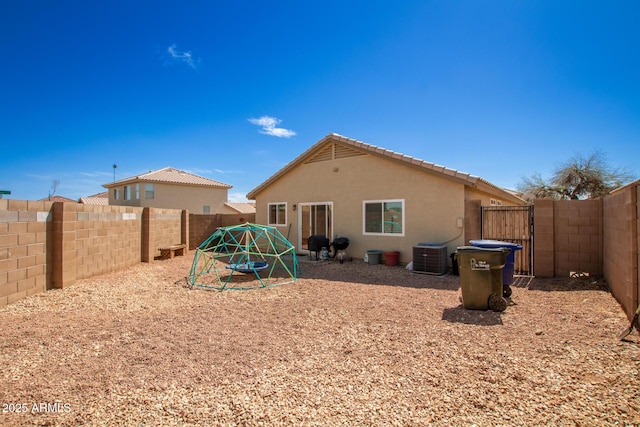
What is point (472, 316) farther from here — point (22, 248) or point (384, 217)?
point (22, 248)

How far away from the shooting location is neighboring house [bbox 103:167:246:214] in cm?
2584

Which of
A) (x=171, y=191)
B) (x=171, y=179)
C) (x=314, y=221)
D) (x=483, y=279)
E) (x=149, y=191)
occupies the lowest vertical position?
(x=483, y=279)

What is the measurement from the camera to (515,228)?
9516 millimetres

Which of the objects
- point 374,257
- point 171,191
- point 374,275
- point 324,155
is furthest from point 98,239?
point 171,191

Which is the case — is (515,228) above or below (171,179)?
below

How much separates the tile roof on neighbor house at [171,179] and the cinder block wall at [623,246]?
27597 mm

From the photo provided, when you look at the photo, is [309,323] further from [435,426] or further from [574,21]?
[574,21]

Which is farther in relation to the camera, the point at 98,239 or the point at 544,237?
the point at 98,239

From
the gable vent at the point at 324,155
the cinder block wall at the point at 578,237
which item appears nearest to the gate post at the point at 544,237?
the cinder block wall at the point at 578,237

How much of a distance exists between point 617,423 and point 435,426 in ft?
4.79

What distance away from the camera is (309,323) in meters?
5.23

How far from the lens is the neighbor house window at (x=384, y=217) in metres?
11.2

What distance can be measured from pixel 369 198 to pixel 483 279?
21.6 feet

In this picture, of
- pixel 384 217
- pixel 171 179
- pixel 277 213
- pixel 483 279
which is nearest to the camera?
pixel 483 279
